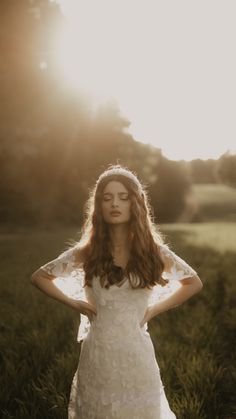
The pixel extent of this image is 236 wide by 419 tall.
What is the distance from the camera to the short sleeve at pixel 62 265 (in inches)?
125

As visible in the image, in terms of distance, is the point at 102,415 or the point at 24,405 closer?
the point at 102,415

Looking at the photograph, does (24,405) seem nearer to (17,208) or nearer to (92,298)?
(92,298)

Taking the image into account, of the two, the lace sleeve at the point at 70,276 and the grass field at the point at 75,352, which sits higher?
the lace sleeve at the point at 70,276

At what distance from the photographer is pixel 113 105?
3281cm

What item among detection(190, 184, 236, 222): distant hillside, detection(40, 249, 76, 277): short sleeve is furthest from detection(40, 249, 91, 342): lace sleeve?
detection(190, 184, 236, 222): distant hillside

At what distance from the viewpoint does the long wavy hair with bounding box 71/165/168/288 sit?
2.97m

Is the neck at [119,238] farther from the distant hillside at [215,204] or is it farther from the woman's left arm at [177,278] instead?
the distant hillside at [215,204]

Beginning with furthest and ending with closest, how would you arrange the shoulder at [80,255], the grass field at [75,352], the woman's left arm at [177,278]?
the grass field at [75,352] < the shoulder at [80,255] < the woman's left arm at [177,278]

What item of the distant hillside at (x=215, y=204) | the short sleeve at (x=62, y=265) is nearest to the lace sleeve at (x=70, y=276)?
the short sleeve at (x=62, y=265)

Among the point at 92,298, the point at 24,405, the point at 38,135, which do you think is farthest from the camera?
the point at 38,135

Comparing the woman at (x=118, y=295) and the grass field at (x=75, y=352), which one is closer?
the woman at (x=118, y=295)

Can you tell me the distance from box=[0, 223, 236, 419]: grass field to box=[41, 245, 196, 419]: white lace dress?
116 centimetres

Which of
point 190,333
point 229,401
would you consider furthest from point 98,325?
point 190,333

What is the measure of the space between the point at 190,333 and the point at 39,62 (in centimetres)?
1008
